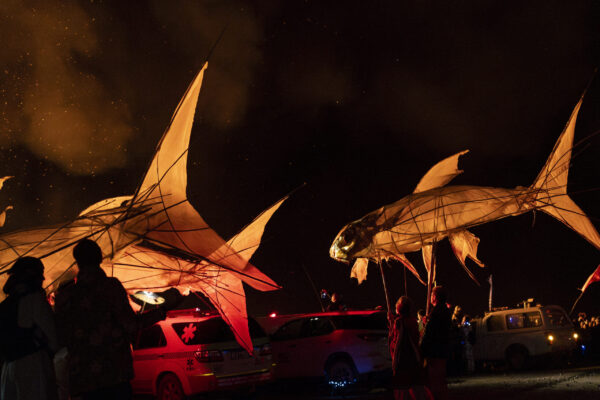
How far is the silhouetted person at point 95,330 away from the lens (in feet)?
13.3

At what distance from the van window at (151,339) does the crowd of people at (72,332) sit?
5796 millimetres

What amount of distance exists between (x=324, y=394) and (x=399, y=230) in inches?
155

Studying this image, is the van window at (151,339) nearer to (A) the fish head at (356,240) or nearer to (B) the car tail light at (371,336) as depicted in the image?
(A) the fish head at (356,240)

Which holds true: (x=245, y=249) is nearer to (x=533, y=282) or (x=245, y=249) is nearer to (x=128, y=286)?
(x=128, y=286)

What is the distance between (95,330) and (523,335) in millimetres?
13982

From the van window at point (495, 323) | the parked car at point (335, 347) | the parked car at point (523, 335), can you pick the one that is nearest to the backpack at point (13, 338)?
the parked car at point (335, 347)

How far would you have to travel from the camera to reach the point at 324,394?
11391mm

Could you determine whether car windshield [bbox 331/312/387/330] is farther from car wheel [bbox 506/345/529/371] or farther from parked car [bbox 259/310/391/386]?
car wheel [bbox 506/345/529/371]

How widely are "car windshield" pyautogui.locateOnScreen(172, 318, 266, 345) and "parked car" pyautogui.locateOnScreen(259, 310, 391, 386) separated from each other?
1744 mm

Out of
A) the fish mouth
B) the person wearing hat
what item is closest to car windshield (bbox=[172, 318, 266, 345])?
the fish mouth

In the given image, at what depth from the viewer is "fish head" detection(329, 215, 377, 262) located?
379 inches

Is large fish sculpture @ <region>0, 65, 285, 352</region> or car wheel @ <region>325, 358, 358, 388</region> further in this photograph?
car wheel @ <region>325, 358, 358, 388</region>

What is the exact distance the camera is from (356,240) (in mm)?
9734

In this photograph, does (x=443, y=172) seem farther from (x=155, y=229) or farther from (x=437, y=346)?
(x=155, y=229)
